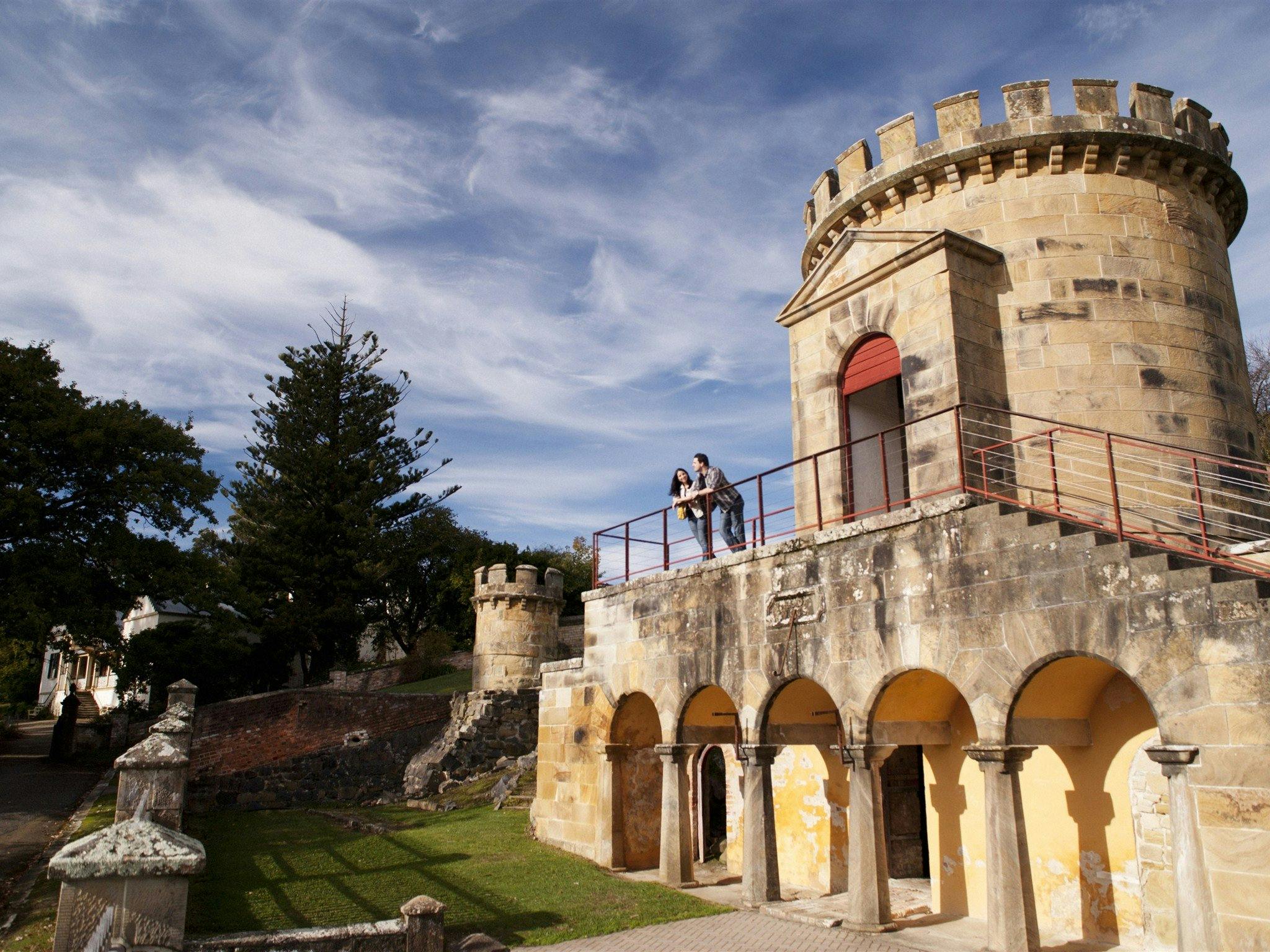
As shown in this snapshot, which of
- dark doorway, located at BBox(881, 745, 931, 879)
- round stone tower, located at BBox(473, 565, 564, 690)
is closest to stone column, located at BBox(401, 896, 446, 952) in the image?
dark doorway, located at BBox(881, 745, 931, 879)

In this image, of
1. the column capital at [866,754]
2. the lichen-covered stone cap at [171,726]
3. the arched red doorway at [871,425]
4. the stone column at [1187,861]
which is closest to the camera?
the stone column at [1187,861]

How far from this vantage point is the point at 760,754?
35.1 feet

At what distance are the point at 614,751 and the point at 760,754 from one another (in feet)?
10.3

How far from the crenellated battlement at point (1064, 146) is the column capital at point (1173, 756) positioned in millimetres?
7361

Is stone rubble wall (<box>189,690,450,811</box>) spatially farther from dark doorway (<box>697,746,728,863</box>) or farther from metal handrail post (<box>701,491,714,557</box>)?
metal handrail post (<box>701,491,714,557</box>)

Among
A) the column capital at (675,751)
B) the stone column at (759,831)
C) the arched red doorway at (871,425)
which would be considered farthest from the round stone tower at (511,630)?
the stone column at (759,831)

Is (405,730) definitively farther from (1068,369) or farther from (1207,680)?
(1207,680)

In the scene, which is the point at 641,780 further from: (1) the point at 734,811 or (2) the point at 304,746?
(2) the point at 304,746

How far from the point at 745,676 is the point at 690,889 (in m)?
3.02

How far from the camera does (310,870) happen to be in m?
12.5

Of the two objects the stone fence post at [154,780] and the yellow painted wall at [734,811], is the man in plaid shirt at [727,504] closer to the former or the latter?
the yellow painted wall at [734,811]

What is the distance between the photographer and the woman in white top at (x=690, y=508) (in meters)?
12.5

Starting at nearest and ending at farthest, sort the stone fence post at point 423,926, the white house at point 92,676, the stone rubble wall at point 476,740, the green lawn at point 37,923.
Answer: the stone fence post at point 423,926 → the green lawn at point 37,923 → the stone rubble wall at point 476,740 → the white house at point 92,676

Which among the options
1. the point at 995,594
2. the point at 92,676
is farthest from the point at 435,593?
the point at 995,594
